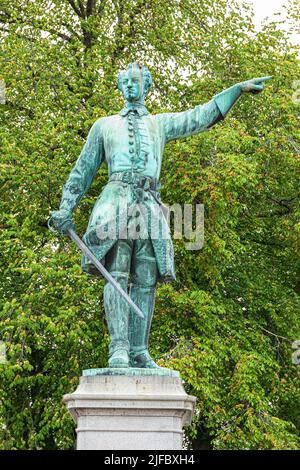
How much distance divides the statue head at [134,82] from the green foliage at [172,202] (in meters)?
7.07

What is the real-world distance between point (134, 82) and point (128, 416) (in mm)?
2843

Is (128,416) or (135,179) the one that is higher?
(135,179)

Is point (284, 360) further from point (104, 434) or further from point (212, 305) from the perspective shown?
point (104, 434)

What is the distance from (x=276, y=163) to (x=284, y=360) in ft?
11.1

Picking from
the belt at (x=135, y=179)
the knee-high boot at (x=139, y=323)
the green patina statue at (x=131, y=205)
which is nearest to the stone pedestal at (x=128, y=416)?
the green patina statue at (x=131, y=205)

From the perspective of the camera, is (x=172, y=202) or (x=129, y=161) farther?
(x=172, y=202)

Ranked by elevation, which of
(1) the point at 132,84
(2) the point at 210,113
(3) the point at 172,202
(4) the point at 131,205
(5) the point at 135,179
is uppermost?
(3) the point at 172,202

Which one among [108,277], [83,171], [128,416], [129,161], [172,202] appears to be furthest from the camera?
[172,202]

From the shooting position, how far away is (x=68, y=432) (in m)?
16.5

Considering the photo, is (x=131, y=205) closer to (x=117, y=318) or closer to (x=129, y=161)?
(x=129, y=161)

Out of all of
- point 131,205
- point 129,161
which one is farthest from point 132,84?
point 131,205

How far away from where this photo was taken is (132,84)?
9.50 m

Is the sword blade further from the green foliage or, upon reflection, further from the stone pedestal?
the green foliage

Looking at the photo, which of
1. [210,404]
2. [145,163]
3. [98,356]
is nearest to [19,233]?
[98,356]
